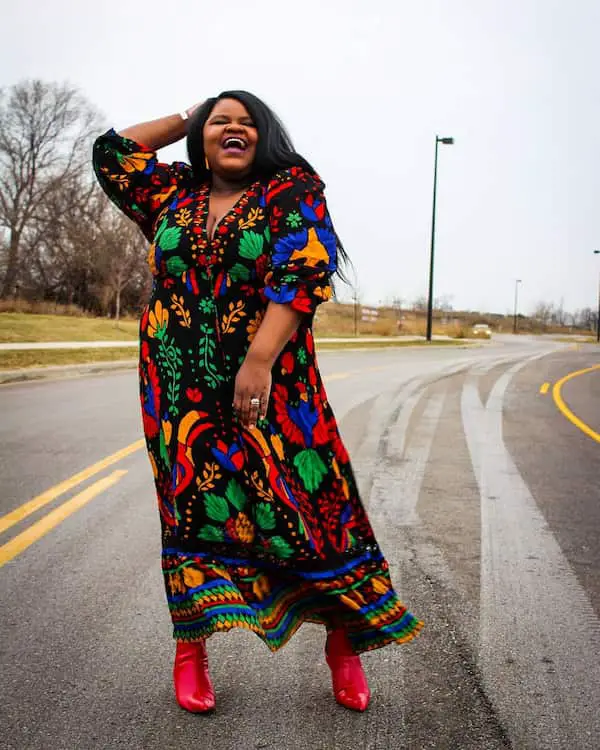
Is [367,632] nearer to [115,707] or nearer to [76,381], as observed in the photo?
[115,707]

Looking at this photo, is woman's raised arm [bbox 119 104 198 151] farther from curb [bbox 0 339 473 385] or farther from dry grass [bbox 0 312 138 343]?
dry grass [bbox 0 312 138 343]

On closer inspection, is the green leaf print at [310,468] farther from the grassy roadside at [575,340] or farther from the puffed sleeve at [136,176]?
the grassy roadside at [575,340]

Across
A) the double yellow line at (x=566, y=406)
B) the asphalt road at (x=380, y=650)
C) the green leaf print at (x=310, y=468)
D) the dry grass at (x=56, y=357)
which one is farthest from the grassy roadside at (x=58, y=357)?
the green leaf print at (x=310, y=468)

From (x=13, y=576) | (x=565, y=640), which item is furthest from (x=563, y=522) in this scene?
(x=13, y=576)

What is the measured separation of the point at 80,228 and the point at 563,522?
42.2 m

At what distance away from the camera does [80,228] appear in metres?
43.6

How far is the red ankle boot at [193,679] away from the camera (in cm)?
239

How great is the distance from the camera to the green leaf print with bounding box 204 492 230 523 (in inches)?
89.4

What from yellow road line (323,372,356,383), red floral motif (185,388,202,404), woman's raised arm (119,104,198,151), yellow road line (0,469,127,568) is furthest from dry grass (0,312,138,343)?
red floral motif (185,388,202,404)

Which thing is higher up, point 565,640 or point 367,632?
point 367,632

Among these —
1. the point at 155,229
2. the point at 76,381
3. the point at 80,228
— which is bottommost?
the point at 76,381

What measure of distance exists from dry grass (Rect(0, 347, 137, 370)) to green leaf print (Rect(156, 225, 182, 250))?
42.8ft

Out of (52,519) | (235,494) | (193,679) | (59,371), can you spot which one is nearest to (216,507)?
Result: (235,494)

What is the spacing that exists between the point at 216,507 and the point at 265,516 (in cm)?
14
